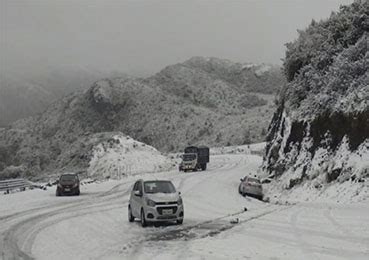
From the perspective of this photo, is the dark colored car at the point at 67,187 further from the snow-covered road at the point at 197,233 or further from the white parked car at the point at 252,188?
the white parked car at the point at 252,188

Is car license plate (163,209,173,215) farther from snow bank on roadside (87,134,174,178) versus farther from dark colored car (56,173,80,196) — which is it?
snow bank on roadside (87,134,174,178)

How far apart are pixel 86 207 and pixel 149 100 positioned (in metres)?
110

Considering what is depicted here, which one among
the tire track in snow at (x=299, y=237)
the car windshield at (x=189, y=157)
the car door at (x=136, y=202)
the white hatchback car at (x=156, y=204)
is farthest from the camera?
the car windshield at (x=189, y=157)

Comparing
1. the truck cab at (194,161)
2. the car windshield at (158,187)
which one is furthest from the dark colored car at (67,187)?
the truck cab at (194,161)

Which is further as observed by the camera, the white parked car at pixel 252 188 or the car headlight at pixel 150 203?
the white parked car at pixel 252 188

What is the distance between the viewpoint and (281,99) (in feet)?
131

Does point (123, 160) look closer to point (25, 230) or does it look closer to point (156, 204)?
point (25, 230)

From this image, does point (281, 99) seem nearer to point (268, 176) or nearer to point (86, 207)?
point (268, 176)

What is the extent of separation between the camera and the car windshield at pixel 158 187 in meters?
19.6

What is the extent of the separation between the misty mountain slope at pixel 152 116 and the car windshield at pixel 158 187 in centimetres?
7839

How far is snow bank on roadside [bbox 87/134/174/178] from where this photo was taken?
6116 centimetres

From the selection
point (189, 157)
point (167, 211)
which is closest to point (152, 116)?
point (189, 157)

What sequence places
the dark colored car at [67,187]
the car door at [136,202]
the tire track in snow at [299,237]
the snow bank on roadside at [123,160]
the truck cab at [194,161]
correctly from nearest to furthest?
the tire track in snow at [299,237], the car door at [136,202], the dark colored car at [67,187], the truck cab at [194,161], the snow bank on roadside at [123,160]

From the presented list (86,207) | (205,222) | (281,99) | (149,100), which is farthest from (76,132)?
(205,222)
